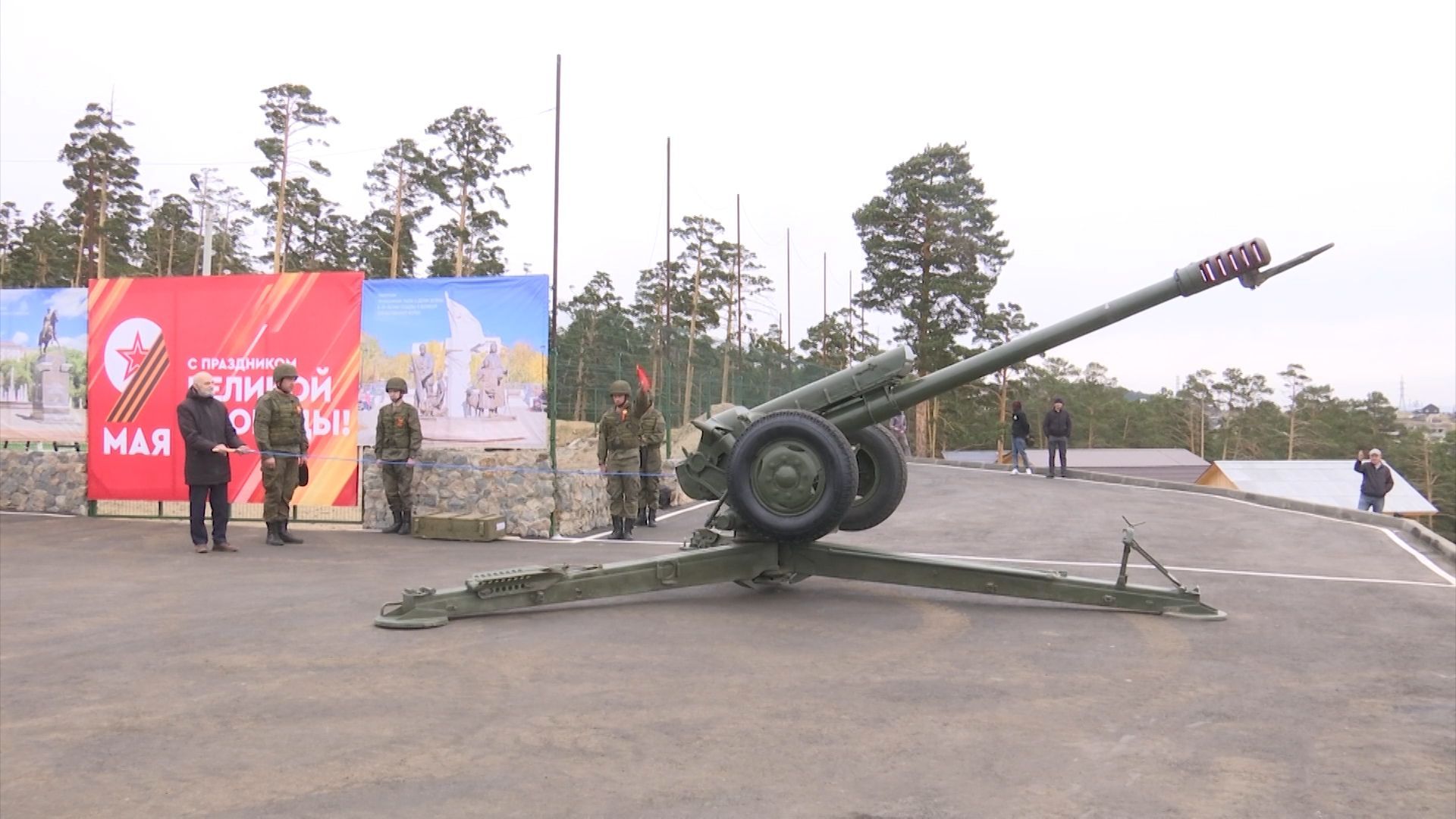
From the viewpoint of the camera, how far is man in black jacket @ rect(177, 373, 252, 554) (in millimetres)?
9523

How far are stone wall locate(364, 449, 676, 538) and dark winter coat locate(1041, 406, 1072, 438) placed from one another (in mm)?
10248

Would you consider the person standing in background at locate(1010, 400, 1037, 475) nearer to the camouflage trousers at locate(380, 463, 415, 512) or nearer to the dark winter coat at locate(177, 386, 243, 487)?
the camouflage trousers at locate(380, 463, 415, 512)

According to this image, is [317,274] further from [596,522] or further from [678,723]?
[678,723]

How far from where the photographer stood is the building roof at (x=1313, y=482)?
2736 centimetres

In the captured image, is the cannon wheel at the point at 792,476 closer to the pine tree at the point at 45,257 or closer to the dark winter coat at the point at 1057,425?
the dark winter coat at the point at 1057,425

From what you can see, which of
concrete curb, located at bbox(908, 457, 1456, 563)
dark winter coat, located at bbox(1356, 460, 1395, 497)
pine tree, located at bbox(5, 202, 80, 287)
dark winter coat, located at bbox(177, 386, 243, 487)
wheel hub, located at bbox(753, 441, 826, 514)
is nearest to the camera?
wheel hub, located at bbox(753, 441, 826, 514)

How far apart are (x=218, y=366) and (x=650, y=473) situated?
586 centimetres

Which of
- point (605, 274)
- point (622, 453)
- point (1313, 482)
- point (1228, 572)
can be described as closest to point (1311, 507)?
point (1228, 572)

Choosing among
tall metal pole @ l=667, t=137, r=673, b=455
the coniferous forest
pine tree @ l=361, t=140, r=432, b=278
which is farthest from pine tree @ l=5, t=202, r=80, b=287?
tall metal pole @ l=667, t=137, r=673, b=455

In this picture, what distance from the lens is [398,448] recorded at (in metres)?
11.0

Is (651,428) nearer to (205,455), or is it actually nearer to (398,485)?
(398,485)

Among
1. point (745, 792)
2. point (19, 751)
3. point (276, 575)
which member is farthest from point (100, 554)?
point (745, 792)

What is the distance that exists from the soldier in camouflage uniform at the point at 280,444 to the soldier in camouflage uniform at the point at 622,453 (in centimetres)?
340

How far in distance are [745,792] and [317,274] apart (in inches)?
410
